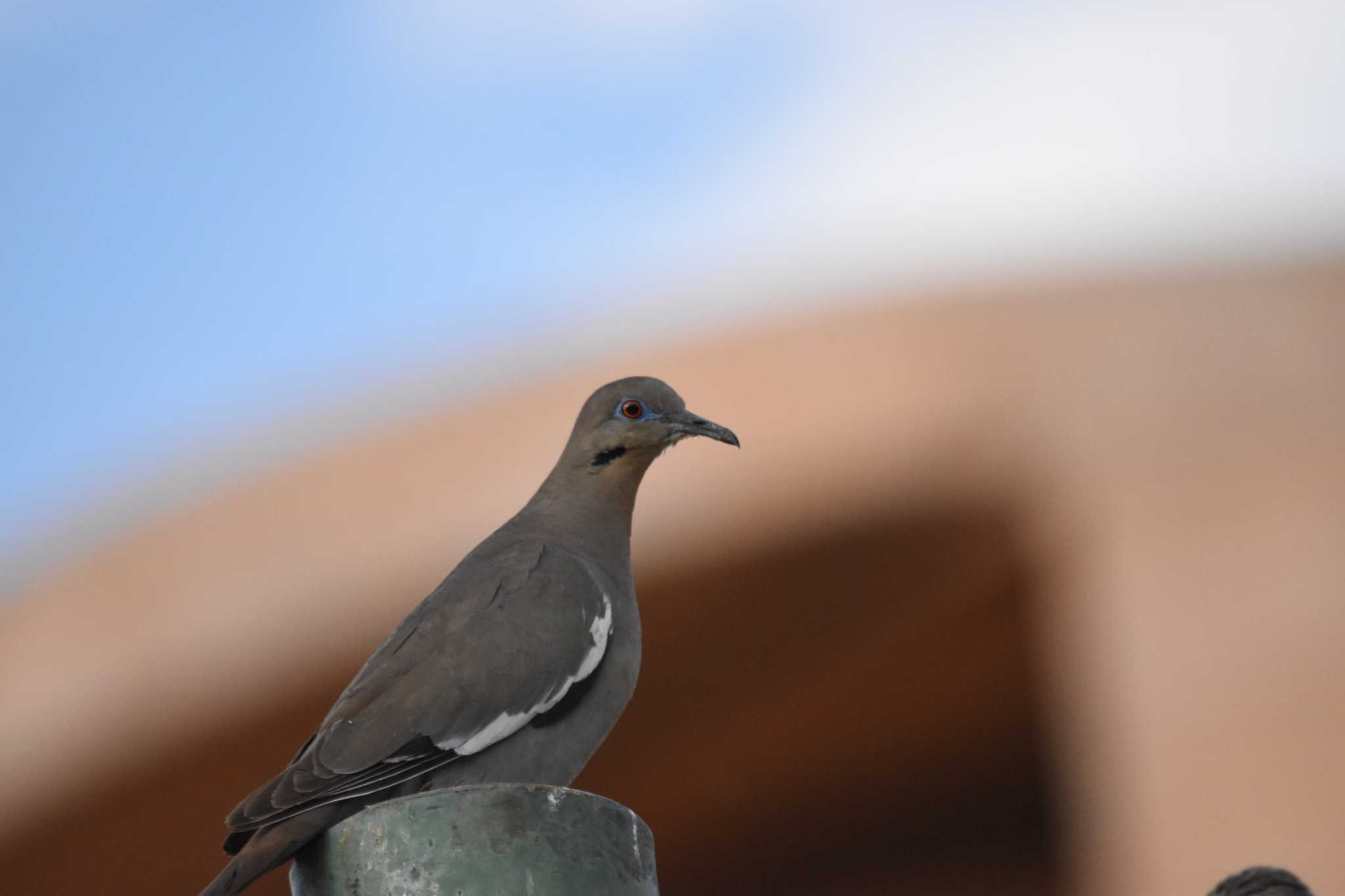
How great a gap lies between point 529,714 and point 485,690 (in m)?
0.14

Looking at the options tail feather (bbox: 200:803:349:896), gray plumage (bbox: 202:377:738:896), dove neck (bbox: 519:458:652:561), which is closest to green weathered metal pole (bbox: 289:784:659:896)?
tail feather (bbox: 200:803:349:896)

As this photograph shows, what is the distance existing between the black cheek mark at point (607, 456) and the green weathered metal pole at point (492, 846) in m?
2.34

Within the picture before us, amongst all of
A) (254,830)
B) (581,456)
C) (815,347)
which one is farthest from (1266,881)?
(815,347)

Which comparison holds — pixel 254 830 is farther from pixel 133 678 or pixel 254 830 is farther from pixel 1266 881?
pixel 133 678

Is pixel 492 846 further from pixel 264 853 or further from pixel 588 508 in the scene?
pixel 588 508

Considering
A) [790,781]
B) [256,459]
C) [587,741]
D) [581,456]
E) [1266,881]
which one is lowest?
[790,781]

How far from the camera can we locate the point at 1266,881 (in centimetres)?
523

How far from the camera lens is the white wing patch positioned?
15.7 feet

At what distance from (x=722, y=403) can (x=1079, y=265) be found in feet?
10.1

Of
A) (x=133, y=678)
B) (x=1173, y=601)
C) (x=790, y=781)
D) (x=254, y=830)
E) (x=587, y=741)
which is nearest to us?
(x=254, y=830)

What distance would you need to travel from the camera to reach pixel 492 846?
3.61 metres

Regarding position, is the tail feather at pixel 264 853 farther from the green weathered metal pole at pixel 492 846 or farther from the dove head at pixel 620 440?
the dove head at pixel 620 440

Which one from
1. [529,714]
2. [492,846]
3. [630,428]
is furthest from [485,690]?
[630,428]

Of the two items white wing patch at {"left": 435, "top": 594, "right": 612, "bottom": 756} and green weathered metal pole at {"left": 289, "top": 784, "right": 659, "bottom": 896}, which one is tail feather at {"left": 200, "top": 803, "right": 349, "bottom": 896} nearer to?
green weathered metal pole at {"left": 289, "top": 784, "right": 659, "bottom": 896}
